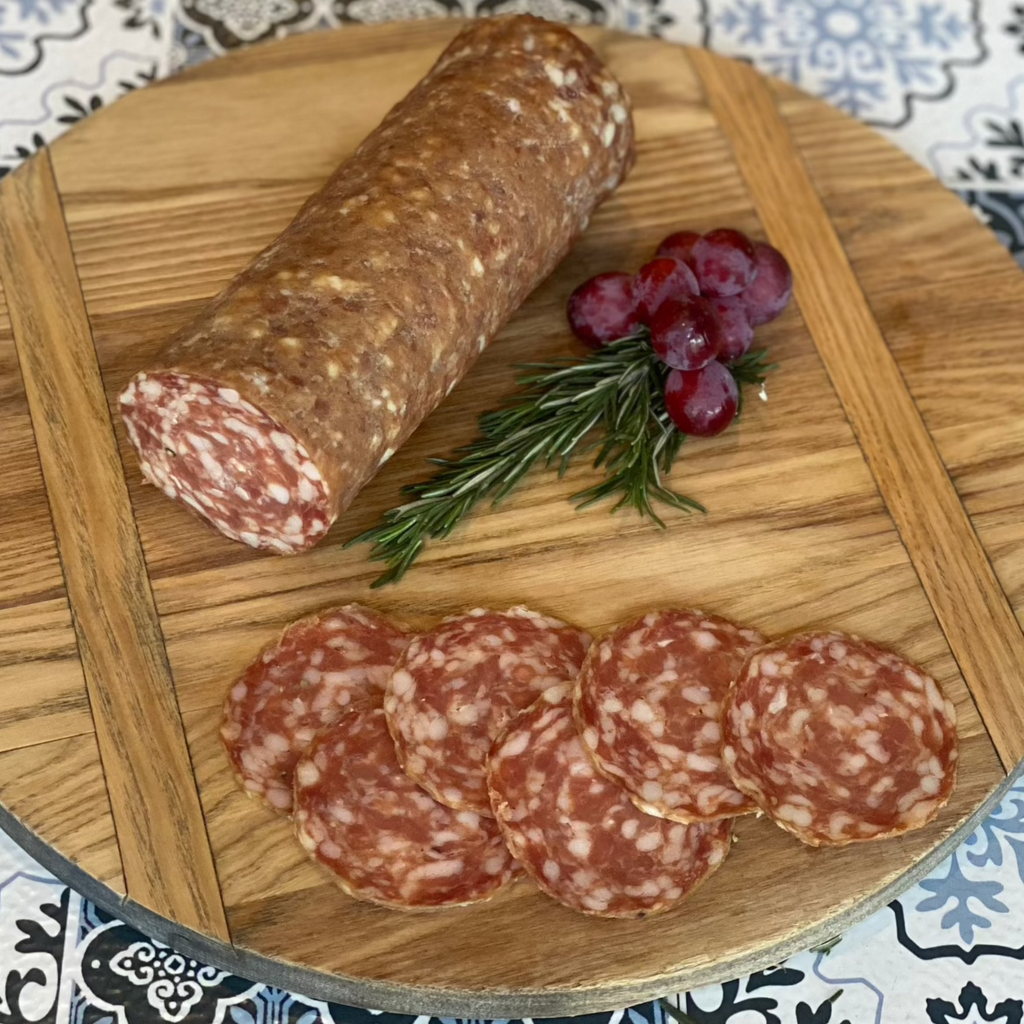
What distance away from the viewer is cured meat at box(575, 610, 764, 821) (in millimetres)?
1822

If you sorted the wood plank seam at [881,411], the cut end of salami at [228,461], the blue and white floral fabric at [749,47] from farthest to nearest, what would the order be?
1. the blue and white floral fabric at [749,47]
2. the wood plank seam at [881,411]
3. the cut end of salami at [228,461]

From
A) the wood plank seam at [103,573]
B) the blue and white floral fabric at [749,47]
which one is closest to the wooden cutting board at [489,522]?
the wood plank seam at [103,573]

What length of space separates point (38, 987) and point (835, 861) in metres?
1.25

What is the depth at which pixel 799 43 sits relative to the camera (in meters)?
3.15

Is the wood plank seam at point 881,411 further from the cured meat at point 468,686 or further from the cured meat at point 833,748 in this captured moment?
the cured meat at point 468,686

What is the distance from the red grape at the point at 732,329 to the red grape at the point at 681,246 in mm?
91

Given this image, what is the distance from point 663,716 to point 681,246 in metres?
0.90

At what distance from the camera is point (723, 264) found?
220 cm

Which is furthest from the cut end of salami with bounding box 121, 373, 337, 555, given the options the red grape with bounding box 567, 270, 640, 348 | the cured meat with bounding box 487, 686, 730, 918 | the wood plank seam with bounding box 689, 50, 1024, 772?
the wood plank seam with bounding box 689, 50, 1024, 772

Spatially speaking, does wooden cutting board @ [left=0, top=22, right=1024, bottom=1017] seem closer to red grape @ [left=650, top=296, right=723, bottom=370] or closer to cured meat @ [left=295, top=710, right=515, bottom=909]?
cured meat @ [left=295, top=710, right=515, bottom=909]

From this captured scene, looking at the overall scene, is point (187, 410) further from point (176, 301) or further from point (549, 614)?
point (549, 614)

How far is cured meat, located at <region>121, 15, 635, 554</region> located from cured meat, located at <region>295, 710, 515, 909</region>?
39 cm

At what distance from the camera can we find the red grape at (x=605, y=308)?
7.38ft

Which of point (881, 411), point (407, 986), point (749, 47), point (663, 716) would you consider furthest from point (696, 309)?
point (749, 47)
